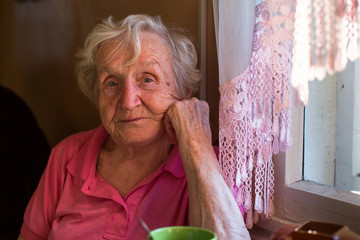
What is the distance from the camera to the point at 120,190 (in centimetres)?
147

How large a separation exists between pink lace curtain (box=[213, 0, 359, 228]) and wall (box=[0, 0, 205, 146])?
3.79 feet

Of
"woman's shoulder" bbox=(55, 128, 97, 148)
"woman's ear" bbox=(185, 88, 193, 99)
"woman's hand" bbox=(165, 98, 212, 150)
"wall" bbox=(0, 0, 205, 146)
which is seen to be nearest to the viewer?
"woman's hand" bbox=(165, 98, 212, 150)

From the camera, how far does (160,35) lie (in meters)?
1.44

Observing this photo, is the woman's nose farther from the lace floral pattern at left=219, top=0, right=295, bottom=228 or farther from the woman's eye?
the lace floral pattern at left=219, top=0, right=295, bottom=228

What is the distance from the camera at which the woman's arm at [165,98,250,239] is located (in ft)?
3.48

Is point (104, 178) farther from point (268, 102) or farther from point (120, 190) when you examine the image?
point (268, 102)

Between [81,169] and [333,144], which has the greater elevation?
[333,144]

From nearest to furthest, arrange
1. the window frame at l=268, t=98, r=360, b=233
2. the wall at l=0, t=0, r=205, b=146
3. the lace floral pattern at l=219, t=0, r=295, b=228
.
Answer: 1. the lace floral pattern at l=219, t=0, r=295, b=228
2. the window frame at l=268, t=98, r=360, b=233
3. the wall at l=0, t=0, r=205, b=146

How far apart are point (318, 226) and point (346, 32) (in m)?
0.45

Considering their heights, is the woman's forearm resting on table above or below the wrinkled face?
below

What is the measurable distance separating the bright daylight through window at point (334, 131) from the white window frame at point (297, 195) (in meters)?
0.04

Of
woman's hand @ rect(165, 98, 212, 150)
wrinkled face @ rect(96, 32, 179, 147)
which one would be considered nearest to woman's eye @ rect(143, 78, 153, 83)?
wrinkled face @ rect(96, 32, 179, 147)

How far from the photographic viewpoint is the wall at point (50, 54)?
8.09ft

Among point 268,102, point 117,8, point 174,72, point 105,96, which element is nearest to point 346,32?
point 268,102
